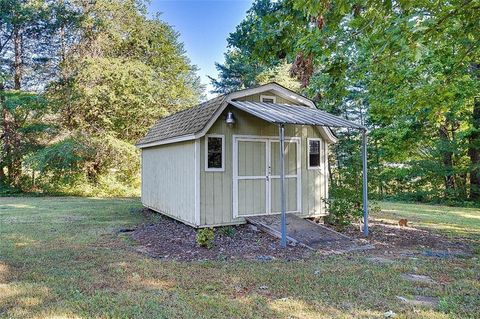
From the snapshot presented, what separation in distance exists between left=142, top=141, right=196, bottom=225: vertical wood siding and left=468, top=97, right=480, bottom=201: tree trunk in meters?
12.8

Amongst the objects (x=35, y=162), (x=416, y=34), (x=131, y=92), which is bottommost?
(x=35, y=162)

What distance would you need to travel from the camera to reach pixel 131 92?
1822 cm

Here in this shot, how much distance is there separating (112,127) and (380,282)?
1656 cm

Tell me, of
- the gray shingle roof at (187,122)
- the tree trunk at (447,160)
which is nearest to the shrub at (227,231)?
the gray shingle roof at (187,122)

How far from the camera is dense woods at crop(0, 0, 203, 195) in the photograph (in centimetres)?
1700

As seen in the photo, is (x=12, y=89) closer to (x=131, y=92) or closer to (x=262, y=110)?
(x=131, y=92)

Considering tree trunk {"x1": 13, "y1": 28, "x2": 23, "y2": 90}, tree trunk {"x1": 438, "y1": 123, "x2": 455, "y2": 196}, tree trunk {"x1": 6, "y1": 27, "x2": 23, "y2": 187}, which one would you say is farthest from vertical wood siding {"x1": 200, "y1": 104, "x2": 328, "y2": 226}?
Result: tree trunk {"x1": 13, "y1": 28, "x2": 23, "y2": 90}

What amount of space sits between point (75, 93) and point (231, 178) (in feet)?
42.4

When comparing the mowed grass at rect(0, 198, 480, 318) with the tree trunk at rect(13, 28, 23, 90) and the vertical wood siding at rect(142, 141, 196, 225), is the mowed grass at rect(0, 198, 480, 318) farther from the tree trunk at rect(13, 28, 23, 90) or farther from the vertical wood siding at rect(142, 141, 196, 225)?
the tree trunk at rect(13, 28, 23, 90)

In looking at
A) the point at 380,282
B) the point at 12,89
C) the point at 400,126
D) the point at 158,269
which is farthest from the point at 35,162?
the point at 400,126

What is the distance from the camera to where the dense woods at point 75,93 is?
17000mm

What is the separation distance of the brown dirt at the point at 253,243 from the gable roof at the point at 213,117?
6.95 ft

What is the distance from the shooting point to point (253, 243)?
22.0 feet

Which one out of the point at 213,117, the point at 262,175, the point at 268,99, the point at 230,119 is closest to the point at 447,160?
the point at 268,99
